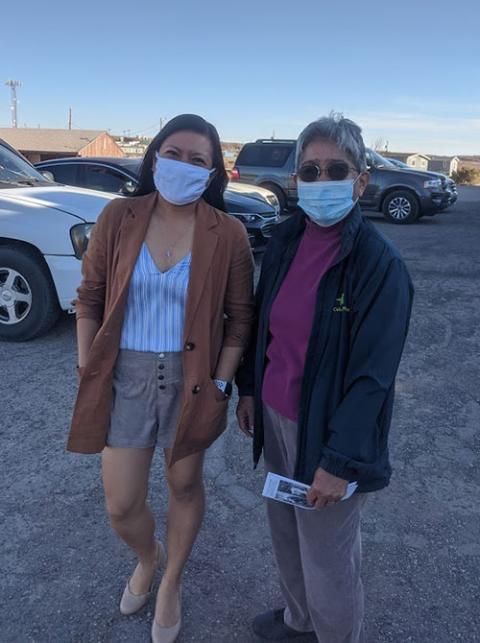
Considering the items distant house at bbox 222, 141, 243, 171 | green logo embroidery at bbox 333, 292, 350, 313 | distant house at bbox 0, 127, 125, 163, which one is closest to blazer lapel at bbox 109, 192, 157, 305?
distant house at bbox 222, 141, 243, 171

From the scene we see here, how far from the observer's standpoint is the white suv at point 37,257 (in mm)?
4973

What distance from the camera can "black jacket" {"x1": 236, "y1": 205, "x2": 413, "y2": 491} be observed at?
1.59 m

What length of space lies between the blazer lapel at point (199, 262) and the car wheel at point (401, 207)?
12959mm

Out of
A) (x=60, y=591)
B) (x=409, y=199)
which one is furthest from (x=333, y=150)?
(x=409, y=199)

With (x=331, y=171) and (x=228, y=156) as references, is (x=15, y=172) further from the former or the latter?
(x=228, y=156)

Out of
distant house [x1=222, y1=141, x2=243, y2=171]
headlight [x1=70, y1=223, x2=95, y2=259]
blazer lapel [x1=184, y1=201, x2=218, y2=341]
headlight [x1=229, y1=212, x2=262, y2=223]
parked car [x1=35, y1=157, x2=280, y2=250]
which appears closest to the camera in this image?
blazer lapel [x1=184, y1=201, x2=218, y2=341]

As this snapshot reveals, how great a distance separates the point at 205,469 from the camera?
3.29 meters

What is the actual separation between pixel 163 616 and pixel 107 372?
100 cm

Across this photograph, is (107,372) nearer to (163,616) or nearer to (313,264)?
(313,264)

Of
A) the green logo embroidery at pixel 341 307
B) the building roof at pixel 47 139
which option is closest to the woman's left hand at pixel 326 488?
the green logo embroidery at pixel 341 307

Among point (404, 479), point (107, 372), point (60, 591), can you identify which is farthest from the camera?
point (404, 479)

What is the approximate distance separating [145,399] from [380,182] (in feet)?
43.2

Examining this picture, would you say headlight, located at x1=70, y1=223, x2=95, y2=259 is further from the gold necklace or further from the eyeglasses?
the eyeglasses

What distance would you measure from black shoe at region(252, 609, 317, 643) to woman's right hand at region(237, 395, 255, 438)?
74 cm
